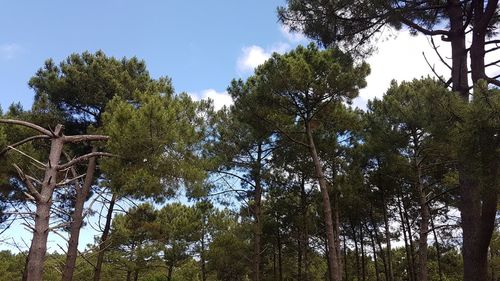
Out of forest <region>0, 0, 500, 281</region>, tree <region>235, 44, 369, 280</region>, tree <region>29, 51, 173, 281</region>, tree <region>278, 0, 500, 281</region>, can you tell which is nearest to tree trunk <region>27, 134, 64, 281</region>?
forest <region>0, 0, 500, 281</region>

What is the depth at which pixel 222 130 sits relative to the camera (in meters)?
15.9

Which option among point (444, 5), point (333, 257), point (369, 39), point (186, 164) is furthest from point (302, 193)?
point (444, 5)

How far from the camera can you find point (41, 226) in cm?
629

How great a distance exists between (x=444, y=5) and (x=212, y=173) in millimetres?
10756

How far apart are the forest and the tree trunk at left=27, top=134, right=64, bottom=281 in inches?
0.7

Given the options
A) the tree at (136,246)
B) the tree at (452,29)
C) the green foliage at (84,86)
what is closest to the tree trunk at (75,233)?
the green foliage at (84,86)

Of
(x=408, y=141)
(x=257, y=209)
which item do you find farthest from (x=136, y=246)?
(x=408, y=141)

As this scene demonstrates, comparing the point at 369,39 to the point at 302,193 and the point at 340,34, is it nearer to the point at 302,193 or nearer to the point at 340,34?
the point at 340,34

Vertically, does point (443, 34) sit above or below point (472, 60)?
above

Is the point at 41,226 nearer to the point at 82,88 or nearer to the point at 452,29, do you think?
the point at 82,88

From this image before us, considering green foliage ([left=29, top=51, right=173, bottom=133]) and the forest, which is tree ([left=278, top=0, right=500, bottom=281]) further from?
green foliage ([left=29, top=51, right=173, bottom=133])

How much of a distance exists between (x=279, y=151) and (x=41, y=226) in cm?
971

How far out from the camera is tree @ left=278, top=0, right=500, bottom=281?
4996mm

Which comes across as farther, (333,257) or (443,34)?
(333,257)
